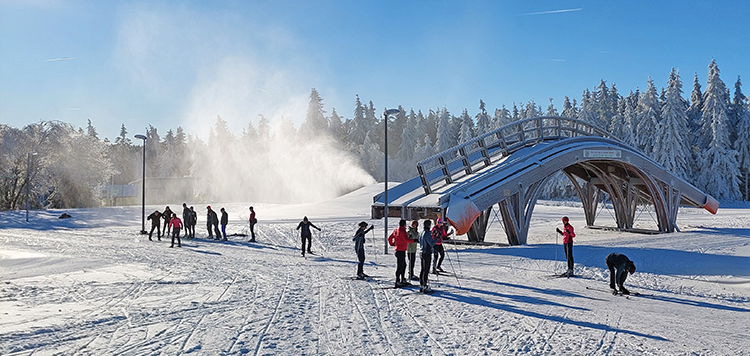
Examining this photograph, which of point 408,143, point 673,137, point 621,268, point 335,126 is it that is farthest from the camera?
point 408,143

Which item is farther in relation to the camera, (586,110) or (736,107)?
(586,110)

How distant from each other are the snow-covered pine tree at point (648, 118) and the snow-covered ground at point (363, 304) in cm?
4606

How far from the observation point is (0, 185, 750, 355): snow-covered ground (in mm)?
7141

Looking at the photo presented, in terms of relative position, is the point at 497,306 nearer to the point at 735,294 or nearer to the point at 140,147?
the point at 735,294

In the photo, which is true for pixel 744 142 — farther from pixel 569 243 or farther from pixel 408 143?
pixel 569 243

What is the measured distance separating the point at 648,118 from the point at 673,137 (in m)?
5.20

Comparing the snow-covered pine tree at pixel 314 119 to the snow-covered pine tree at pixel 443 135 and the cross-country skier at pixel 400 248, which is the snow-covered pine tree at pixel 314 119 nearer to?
the snow-covered pine tree at pixel 443 135

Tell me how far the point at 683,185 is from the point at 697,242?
6434 mm

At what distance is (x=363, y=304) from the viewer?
994cm

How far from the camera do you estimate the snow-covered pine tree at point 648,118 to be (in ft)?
200

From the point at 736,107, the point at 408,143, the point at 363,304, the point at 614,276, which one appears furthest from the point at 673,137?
the point at 363,304

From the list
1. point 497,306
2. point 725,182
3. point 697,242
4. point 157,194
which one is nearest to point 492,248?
point 697,242

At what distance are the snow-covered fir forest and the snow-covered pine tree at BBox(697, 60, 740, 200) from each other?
108mm

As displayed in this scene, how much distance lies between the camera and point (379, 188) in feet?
170
